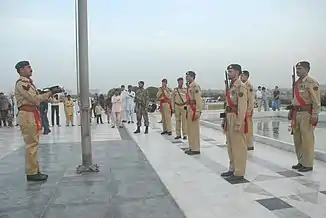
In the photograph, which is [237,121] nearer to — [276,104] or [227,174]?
[227,174]

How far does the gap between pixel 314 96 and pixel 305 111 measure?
0.29m

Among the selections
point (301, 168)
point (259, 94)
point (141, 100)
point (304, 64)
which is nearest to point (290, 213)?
point (301, 168)

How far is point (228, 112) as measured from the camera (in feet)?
18.8

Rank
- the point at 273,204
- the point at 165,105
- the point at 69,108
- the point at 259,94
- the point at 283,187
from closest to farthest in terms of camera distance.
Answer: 1. the point at 273,204
2. the point at 283,187
3. the point at 165,105
4. the point at 69,108
5. the point at 259,94

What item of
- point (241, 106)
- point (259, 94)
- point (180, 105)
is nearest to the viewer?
point (241, 106)

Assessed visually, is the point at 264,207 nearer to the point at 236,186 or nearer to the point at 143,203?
the point at 236,186

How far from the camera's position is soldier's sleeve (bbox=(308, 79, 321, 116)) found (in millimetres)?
5895

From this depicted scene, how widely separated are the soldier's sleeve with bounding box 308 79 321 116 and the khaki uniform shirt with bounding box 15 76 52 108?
159 inches

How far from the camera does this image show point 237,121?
5480 mm

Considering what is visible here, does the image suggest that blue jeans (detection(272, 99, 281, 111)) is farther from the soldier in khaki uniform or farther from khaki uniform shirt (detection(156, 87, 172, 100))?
the soldier in khaki uniform

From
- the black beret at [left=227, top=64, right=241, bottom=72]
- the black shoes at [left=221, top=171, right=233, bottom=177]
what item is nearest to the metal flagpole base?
the black shoes at [left=221, top=171, right=233, bottom=177]

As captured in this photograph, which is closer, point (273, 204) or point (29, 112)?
point (273, 204)

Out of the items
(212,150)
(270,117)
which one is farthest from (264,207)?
(270,117)

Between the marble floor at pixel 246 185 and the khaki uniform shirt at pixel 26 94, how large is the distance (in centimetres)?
219
